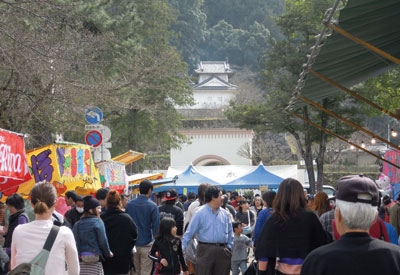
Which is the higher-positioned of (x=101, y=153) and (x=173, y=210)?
(x=101, y=153)

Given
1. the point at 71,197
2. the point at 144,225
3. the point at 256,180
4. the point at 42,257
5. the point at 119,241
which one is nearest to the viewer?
the point at 42,257

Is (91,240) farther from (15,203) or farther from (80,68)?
(80,68)

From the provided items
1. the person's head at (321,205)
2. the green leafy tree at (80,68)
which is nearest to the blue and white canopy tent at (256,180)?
the green leafy tree at (80,68)

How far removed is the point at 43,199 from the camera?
6.19 m

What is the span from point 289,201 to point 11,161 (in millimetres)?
4509

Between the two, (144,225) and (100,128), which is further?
(100,128)

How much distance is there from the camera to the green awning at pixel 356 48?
22.9 ft

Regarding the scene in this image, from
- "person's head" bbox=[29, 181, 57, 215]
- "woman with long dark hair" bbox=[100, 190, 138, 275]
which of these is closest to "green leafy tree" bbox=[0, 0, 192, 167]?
"woman with long dark hair" bbox=[100, 190, 138, 275]

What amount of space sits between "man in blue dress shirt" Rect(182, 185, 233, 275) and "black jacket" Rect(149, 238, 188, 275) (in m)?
0.29

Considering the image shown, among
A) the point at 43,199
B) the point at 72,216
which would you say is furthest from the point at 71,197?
the point at 43,199

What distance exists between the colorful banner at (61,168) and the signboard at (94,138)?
8.35 feet

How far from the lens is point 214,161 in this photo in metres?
59.5

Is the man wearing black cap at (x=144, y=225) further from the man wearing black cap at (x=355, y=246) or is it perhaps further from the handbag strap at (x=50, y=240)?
the man wearing black cap at (x=355, y=246)

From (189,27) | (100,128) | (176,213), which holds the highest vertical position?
(189,27)
